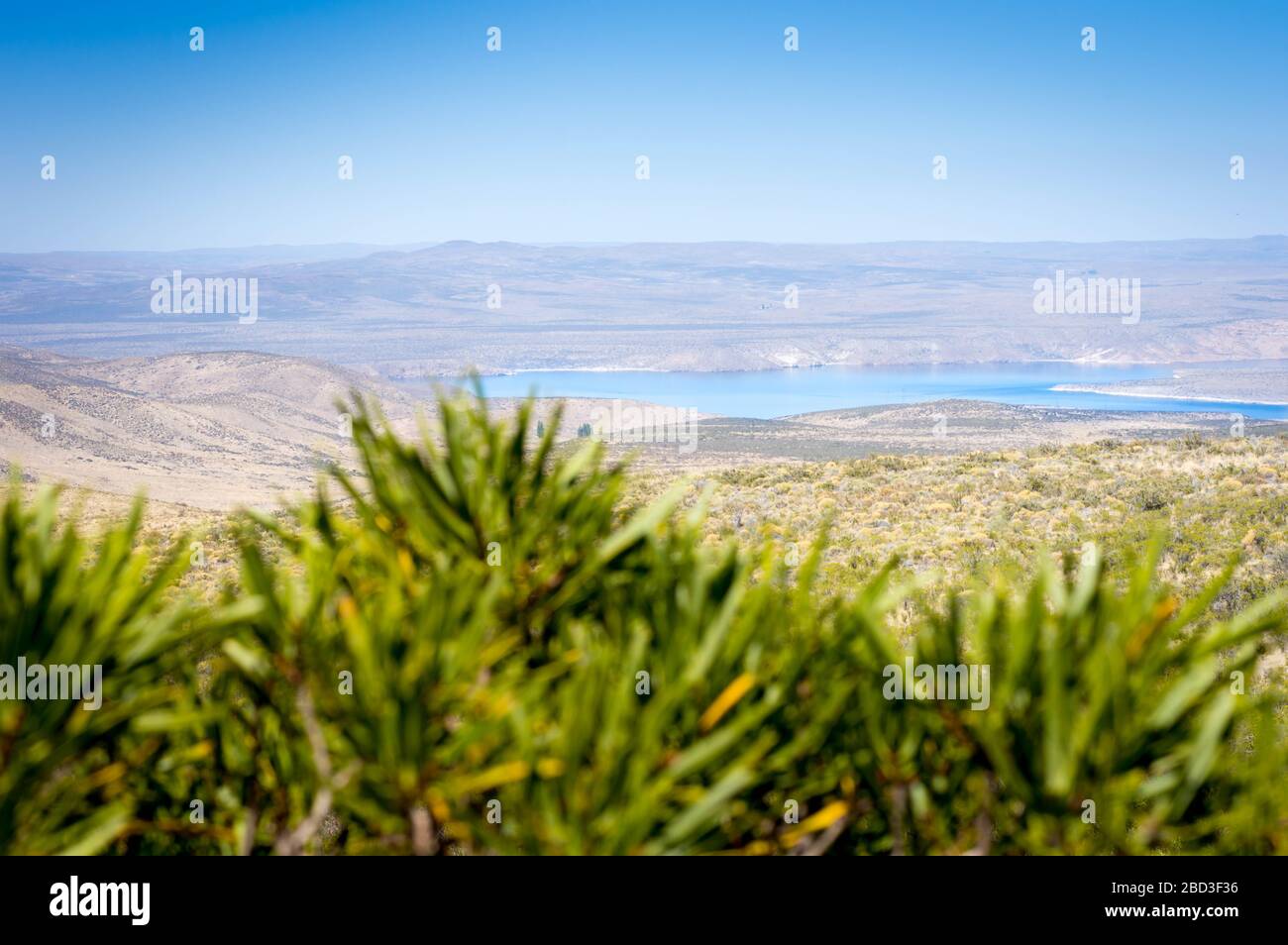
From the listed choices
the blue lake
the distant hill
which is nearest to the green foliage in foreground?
the distant hill

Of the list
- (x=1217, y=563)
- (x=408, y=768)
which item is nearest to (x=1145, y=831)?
(x=408, y=768)

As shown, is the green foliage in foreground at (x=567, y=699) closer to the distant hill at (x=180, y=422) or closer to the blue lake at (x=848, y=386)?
the distant hill at (x=180, y=422)

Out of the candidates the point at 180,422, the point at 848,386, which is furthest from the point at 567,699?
the point at 848,386

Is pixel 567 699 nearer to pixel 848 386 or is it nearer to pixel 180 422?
pixel 180 422

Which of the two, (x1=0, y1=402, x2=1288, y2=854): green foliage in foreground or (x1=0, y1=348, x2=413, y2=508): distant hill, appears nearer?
(x1=0, y1=402, x2=1288, y2=854): green foliage in foreground

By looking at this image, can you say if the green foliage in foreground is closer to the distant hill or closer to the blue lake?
the distant hill

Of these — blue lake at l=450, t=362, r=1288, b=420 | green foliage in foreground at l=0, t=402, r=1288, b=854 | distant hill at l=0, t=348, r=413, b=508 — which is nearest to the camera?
green foliage in foreground at l=0, t=402, r=1288, b=854

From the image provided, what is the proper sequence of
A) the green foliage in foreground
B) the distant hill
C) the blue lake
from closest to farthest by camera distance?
the green foliage in foreground < the distant hill < the blue lake
